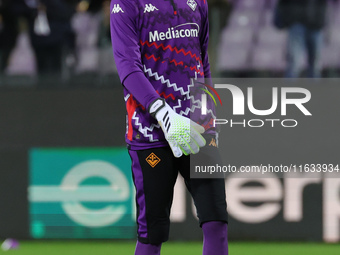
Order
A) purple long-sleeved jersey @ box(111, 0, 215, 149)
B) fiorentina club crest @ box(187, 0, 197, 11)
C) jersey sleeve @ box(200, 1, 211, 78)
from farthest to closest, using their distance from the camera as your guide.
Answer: jersey sleeve @ box(200, 1, 211, 78)
fiorentina club crest @ box(187, 0, 197, 11)
purple long-sleeved jersey @ box(111, 0, 215, 149)

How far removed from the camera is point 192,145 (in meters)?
3.21

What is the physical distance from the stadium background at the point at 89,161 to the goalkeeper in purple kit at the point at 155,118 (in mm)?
2793

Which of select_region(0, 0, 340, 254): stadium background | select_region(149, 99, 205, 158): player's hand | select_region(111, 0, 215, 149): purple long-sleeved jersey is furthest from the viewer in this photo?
select_region(0, 0, 340, 254): stadium background

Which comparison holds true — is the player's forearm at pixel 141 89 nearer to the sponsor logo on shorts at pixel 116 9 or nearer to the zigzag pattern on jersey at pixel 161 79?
the zigzag pattern on jersey at pixel 161 79

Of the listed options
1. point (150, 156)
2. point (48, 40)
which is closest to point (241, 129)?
point (48, 40)

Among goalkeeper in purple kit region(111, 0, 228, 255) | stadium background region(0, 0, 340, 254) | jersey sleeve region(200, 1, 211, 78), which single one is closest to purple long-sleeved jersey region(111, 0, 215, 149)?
goalkeeper in purple kit region(111, 0, 228, 255)

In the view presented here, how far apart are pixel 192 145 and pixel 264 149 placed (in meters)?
3.04

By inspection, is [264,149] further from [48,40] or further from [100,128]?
[48,40]

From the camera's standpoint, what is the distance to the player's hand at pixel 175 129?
125 inches

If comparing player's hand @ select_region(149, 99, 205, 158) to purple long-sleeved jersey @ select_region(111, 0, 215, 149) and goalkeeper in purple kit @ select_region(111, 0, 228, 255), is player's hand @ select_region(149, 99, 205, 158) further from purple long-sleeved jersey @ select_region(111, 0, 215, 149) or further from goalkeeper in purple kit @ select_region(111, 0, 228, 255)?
purple long-sleeved jersey @ select_region(111, 0, 215, 149)

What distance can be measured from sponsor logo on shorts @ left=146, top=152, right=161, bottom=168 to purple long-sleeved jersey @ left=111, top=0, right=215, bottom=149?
0.16 feet

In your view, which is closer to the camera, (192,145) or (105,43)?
(192,145)

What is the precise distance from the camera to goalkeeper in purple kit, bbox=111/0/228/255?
331 centimetres

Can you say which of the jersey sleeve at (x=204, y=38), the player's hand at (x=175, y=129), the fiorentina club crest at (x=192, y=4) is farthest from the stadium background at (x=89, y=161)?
the player's hand at (x=175, y=129)
